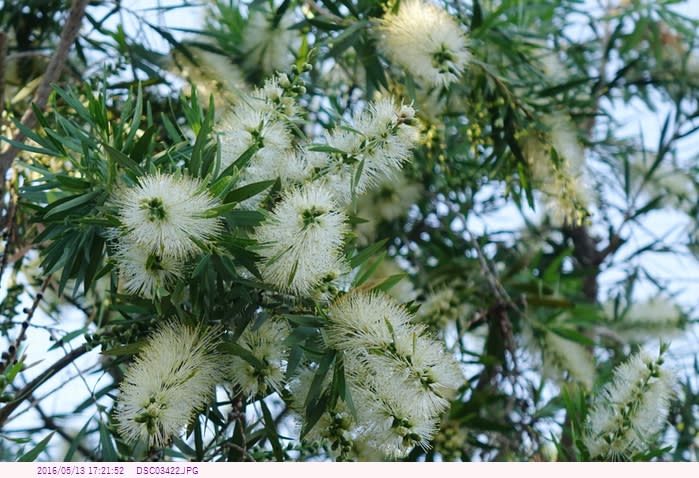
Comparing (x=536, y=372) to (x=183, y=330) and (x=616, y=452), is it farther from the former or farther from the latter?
(x=183, y=330)

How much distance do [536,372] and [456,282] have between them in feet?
0.87

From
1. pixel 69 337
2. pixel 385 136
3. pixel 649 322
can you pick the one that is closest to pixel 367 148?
pixel 385 136

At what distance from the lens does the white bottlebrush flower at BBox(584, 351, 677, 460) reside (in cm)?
139

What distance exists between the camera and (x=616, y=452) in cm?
142

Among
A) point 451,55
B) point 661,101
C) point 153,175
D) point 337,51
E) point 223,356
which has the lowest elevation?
point 223,356

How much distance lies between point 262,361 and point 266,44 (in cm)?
A: 85

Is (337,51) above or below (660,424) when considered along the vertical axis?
above

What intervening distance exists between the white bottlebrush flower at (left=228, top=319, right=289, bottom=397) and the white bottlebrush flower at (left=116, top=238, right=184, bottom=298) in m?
0.12

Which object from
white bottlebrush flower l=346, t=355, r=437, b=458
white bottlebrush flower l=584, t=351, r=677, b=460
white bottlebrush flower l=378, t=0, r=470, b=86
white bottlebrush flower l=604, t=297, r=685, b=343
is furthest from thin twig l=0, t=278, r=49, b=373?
white bottlebrush flower l=604, t=297, r=685, b=343

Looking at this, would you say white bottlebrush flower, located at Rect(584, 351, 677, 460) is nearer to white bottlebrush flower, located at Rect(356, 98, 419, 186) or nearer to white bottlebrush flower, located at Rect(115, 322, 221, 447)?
white bottlebrush flower, located at Rect(356, 98, 419, 186)

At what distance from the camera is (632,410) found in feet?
4.57

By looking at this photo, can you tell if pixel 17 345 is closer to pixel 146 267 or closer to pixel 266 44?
pixel 146 267

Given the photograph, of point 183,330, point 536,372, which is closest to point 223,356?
point 183,330

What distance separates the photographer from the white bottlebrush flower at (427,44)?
1.53 m
